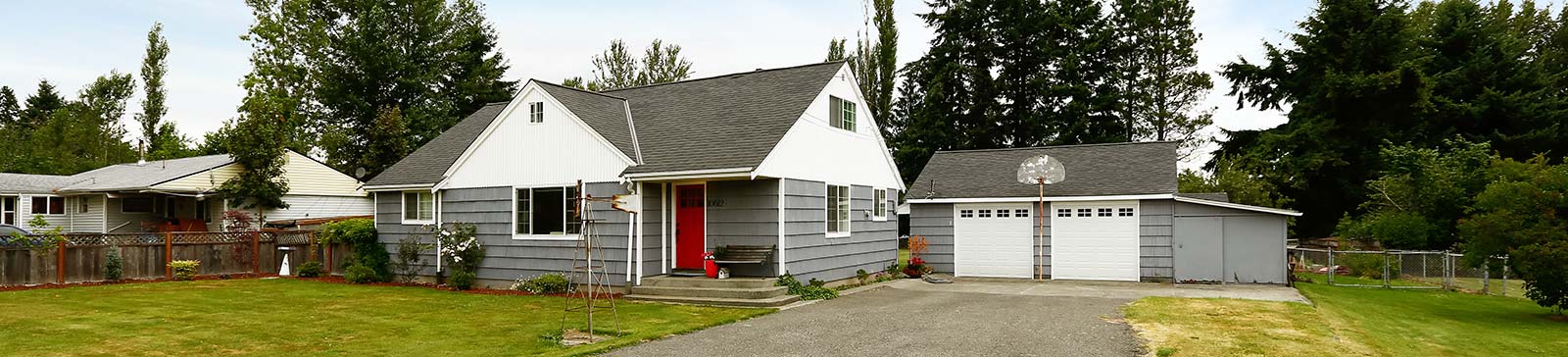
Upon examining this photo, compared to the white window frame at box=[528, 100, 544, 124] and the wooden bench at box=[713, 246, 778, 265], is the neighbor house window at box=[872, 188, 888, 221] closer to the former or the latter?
the wooden bench at box=[713, 246, 778, 265]

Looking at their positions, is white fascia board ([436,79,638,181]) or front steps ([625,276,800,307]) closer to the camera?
front steps ([625,276,800,307])

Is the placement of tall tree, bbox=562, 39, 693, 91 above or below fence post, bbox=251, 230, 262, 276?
above

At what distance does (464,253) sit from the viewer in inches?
633

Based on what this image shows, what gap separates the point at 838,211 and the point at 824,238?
97 centimetres

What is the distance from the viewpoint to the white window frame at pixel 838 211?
16.0 m

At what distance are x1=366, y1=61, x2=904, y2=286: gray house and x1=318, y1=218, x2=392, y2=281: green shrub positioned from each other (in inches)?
12.7

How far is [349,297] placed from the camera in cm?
1435

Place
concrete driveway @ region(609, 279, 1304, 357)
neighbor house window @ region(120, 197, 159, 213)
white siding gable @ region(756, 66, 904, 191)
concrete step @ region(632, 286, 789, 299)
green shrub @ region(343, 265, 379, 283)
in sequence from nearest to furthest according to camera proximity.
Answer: concrete driveway @ region(609, 279, 1304, 357) < concrete step @ region(632, 286, 789, 299) < white siding gable @ region(756, 66, 904, 191) < green shrub @ region(343, 265, 379, 283) < neighbor house window @ region(120, 197, 159, 213)

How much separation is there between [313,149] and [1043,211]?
33087mm

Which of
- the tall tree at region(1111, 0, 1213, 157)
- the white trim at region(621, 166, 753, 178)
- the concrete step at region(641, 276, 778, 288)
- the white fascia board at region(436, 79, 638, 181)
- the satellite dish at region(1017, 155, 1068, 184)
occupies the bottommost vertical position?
the concrete step at region(641, 276, 778, 288)

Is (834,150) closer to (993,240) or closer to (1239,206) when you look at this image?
(993,240)

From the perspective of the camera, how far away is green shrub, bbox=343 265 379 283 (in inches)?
684

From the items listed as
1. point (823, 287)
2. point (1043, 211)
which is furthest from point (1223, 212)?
point (823, 287)

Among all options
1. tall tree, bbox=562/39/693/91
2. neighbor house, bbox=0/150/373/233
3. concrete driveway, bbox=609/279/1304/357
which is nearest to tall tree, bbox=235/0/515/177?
tall tree, bbox=562/39/693/91
